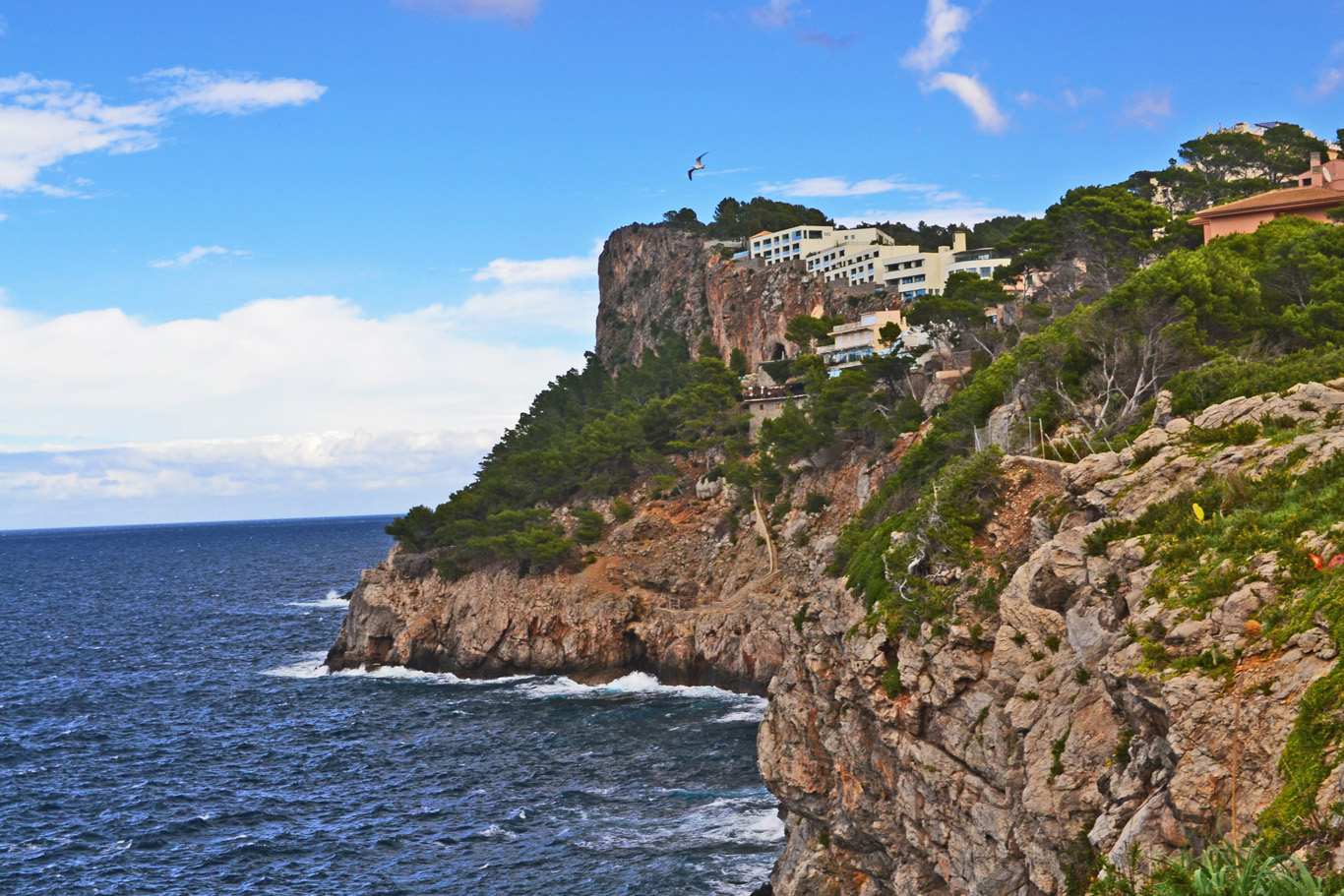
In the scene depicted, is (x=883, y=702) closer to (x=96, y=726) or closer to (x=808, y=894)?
(x=808, y=894)

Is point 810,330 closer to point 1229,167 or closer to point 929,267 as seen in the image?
point 929,267

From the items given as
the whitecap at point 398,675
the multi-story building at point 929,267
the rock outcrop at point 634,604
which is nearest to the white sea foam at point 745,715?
the rock outcrop at point 634,604

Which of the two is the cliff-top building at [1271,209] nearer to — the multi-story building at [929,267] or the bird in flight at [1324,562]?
the bird in flight at [1324,562]

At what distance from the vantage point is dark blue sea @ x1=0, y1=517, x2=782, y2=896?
44375 mm

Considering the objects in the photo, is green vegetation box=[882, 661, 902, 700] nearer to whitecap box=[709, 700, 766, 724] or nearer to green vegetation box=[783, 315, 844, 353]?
whitecap box=[709, 700, 766, 724]

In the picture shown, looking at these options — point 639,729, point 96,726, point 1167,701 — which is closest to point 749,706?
point 639,729

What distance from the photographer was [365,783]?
5750 centimetres

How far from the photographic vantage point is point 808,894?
34.4m

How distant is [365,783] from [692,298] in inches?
3818

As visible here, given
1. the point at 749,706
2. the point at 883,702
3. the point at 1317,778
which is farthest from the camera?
the point at 749,706

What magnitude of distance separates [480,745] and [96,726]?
27.7 metres

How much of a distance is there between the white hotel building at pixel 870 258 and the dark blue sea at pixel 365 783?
58196 mm

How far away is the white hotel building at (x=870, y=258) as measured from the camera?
113 metres

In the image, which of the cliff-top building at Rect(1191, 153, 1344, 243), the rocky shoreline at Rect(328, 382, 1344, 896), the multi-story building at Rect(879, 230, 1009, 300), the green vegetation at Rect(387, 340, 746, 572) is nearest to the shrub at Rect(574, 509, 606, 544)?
the green vegetation at Rect(387, 340, 746, 572)
